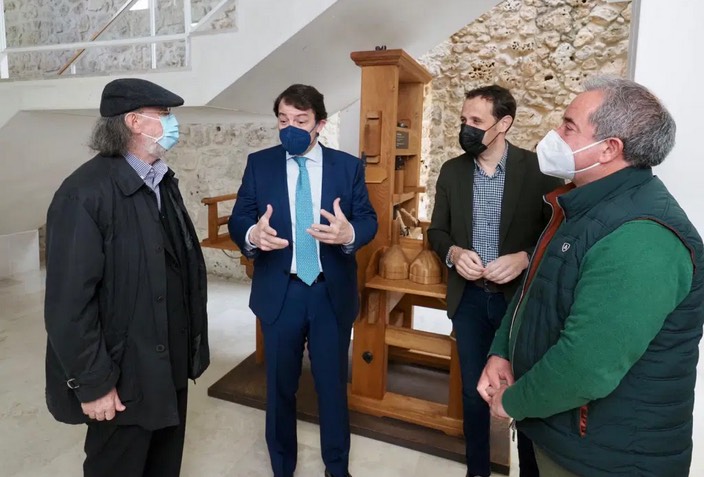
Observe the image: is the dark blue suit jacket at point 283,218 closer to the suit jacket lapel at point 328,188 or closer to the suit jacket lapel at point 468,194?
the suit jacket lapel at point 328,188

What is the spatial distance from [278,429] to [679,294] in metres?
1.48

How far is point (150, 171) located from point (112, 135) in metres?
0.14

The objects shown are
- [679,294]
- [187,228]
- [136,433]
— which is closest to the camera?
[679,294]

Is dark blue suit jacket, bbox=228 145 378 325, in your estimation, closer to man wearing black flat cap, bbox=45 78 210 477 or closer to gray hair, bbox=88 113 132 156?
man wearing black flat cap, bbox=45 78 210 477

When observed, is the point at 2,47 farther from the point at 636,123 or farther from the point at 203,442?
the point at 636,123

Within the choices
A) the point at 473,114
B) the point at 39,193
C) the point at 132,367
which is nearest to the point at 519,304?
the point at 473,114

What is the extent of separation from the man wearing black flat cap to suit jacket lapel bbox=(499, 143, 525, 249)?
1089 mm

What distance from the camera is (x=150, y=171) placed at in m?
1.41

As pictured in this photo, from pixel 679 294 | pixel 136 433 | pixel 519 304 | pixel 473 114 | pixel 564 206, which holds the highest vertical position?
pixel 473 114

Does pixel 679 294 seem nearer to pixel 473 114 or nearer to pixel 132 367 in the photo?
pixel 473 114

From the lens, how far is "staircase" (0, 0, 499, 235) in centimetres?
240

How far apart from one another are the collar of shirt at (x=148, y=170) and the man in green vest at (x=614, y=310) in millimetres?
1091

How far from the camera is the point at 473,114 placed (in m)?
1.75

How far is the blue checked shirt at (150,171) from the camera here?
4.52 feet
